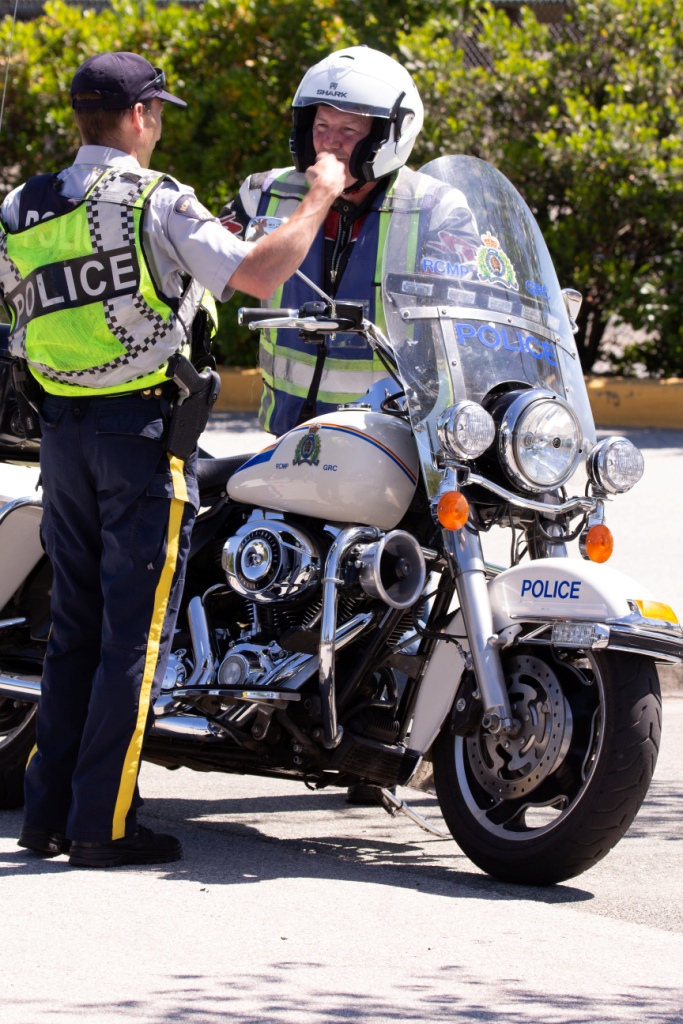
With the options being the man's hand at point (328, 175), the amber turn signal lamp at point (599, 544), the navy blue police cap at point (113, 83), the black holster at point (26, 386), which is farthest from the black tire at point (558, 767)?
the navy blue police cap at point (113, 83)

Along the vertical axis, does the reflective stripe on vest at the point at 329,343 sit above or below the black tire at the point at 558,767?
above

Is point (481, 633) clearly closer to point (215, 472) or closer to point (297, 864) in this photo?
point (297, 864)

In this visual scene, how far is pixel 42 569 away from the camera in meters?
5.03

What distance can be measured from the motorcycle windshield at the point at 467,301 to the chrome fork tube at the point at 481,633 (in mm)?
207

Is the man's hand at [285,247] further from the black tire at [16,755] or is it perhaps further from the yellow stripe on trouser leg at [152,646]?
the black tire at [16,755]

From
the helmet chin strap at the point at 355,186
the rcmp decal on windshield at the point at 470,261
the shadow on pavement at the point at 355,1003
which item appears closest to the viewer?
the shadow on pavement at the point at 355,1003

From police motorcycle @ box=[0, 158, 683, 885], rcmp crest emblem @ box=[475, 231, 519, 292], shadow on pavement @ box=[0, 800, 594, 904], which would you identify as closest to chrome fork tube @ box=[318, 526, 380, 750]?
police motorcycle @ box=[0, 158, 683, 885]

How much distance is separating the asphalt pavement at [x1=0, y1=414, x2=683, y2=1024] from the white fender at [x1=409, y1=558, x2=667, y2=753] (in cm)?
46

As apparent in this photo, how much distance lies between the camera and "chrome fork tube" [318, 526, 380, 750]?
13.6 feet

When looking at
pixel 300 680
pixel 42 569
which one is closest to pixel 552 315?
pixel 300 680

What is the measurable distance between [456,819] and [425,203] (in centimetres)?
174

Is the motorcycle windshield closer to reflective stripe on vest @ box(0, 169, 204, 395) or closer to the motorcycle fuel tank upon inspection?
the motorcycle fuel tank

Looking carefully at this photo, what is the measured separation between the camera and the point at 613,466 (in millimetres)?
4207

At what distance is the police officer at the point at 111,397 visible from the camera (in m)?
3.98
